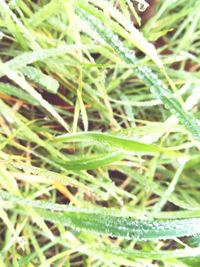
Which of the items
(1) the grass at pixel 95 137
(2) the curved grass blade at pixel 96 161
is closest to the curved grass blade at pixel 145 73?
(1) the grass at pixel 95 137

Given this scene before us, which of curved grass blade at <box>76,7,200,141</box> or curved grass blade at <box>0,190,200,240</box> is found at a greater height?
curved grass blade at <box>76,7,200,141</box>

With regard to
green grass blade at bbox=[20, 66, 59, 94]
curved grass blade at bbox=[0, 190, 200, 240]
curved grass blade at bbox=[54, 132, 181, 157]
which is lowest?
curved grass blade at bbox=[0, 190, 200, 240]

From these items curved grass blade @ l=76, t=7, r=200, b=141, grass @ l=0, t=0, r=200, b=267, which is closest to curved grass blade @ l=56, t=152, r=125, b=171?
grass @ l=0, t=0, r=200, b=267

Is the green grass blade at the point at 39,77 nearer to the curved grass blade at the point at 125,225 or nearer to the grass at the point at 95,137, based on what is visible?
the grass at the point at 95,137

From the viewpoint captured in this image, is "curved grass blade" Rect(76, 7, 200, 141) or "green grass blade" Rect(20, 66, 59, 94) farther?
"green grass blade" Rect(20, 66, 59, 94)

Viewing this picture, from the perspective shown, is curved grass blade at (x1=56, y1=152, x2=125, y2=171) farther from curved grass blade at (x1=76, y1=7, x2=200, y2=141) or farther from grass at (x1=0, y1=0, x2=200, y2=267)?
curved grass blade at (x1=76, y1=7, x2=200, y2=141)

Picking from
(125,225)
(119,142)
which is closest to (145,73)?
(119,142)

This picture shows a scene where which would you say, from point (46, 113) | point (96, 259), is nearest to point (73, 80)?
point (46, 113)
